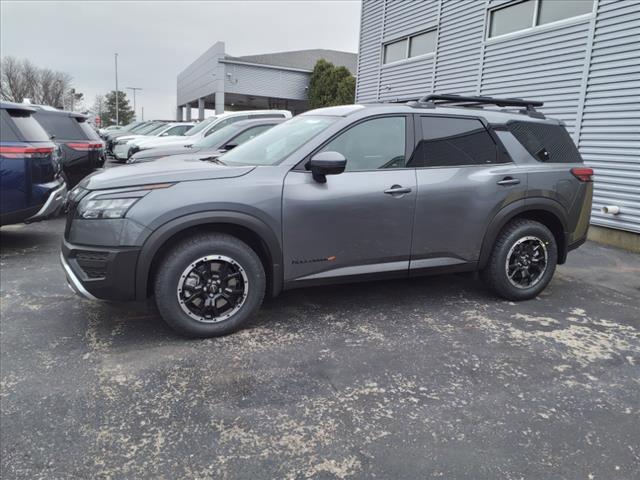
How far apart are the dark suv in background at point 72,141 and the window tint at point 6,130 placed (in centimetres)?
272

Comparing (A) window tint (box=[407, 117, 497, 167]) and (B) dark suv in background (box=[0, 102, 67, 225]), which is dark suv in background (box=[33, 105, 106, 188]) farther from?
(A) window tint (box=[407, 117, 497, 167])

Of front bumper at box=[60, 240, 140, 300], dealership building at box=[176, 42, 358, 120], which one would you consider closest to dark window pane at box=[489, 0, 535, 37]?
front bumper at box=[60, 240, 140, 300]

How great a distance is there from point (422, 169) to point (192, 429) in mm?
2632

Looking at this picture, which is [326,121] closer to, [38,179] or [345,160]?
[345,160]

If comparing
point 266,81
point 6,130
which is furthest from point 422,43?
point 266,81

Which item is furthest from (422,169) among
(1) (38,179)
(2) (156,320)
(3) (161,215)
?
(1) (38,179)

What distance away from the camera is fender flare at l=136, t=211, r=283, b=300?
3.29m

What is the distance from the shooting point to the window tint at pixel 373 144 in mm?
3865

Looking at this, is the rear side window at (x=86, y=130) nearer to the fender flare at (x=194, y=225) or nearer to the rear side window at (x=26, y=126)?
the rear side window at (x=26, y=126)

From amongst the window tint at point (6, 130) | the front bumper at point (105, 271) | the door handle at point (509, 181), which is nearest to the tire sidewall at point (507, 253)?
the door handle at point (509, 181)

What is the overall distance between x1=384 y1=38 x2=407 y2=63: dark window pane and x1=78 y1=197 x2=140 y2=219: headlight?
11.2 m

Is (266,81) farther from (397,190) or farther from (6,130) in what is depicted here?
(397,190)

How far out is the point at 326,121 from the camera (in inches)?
160

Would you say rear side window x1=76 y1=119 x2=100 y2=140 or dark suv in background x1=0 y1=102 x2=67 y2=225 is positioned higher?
rear side window x1=76 y1=119 x2=100 y2=140
